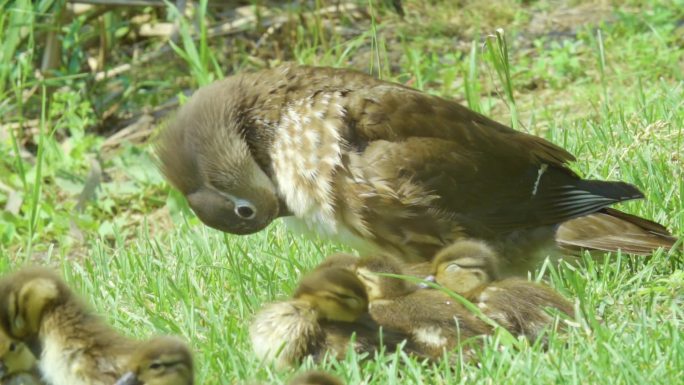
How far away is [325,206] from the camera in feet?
18.2

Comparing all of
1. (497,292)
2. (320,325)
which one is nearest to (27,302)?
(320,325)

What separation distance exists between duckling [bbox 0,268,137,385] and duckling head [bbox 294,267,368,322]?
0.68 metres

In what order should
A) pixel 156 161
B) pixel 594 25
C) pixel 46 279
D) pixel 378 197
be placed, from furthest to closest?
1. pixel 594 25
2. pixel 156 161
3. pixel 378 197
4. pixel 46 279

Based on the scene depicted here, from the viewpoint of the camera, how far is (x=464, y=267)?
5.10m

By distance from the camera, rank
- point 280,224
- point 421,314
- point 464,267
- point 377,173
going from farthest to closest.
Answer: point 280,224 < point 377,173 < point 464,267 < point 421,314

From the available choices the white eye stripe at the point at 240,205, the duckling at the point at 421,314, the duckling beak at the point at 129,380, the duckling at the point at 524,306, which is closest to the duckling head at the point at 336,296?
the duckling at the point at 421,314

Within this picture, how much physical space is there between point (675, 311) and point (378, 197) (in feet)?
4.57

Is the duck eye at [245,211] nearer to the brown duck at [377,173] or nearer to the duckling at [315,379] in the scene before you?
the brown duck at [377,173]

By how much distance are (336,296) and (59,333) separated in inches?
38.2

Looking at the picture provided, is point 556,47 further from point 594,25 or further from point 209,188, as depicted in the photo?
point 209,188

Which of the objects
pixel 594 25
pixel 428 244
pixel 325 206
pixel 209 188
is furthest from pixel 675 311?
pixel 594 25

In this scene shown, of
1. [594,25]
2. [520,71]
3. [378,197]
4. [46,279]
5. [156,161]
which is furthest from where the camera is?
[594,25]

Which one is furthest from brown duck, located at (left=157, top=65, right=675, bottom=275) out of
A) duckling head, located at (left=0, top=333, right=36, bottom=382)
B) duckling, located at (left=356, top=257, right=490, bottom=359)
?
duckling head, located at (left=0, top=333, right=36, bottom=382)

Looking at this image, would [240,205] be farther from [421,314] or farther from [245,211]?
[421,314]
